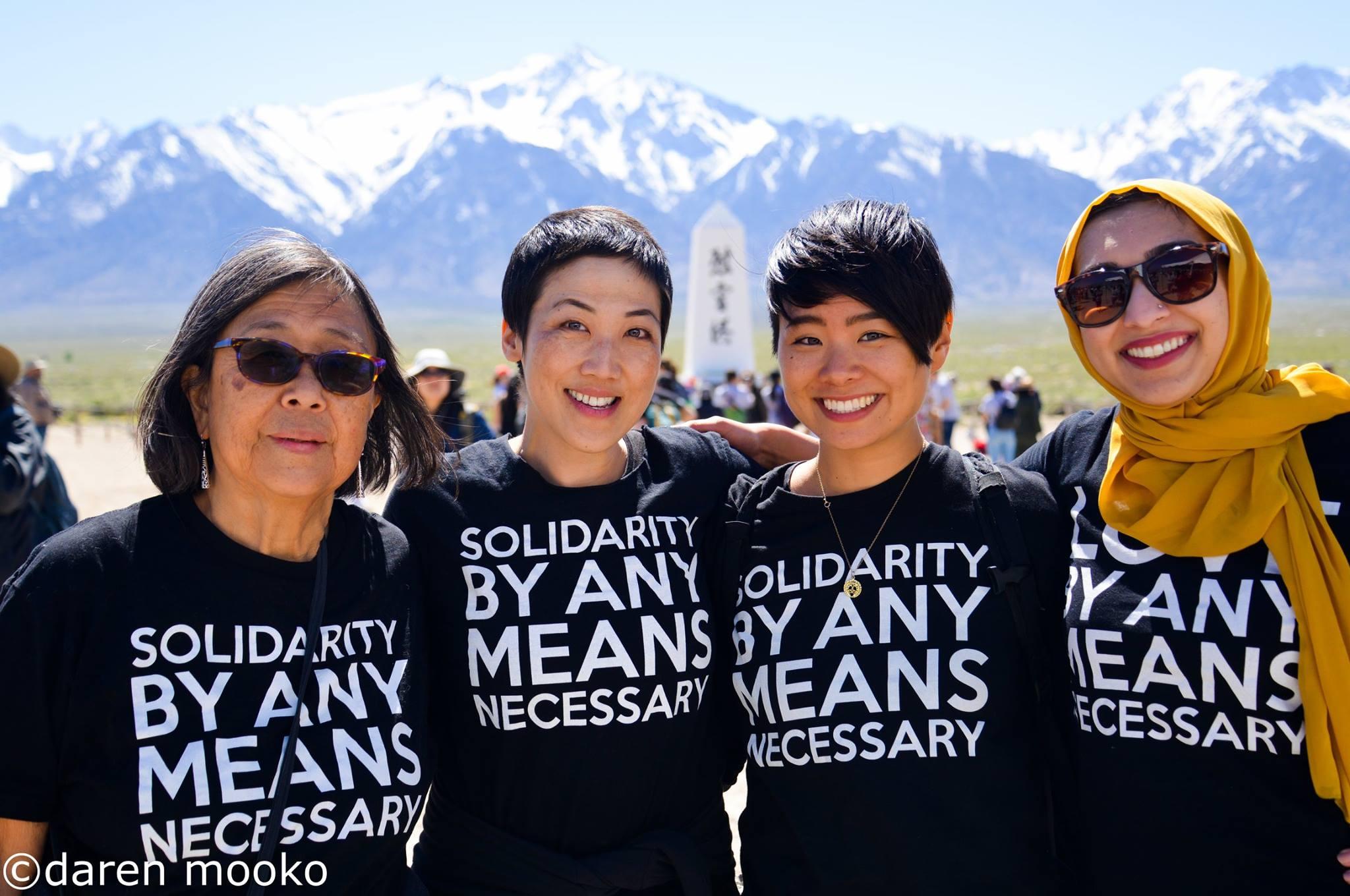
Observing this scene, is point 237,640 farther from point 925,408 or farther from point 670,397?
point 670,397

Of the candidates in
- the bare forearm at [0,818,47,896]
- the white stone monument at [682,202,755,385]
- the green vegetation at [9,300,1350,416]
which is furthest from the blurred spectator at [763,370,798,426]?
the white stone monument at [682,202,755,385]

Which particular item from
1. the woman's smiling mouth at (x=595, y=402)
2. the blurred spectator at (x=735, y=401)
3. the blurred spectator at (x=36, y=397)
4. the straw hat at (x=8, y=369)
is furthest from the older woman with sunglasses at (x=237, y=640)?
the blurred spectator at (x=735, y=401)

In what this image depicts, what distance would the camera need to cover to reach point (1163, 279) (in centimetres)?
210

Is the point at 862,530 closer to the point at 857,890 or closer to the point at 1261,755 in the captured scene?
the point at 857,890

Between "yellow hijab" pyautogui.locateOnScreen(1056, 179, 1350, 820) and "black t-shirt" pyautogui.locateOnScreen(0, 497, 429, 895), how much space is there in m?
1.60

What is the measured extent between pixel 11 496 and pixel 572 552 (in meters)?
3.19

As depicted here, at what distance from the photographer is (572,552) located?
7.20ft

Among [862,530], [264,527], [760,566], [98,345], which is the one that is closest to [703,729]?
[760,566]

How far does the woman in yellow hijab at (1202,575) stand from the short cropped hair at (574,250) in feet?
3.12

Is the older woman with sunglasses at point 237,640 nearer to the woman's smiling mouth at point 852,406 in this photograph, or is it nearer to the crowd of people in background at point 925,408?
the woman's smiling mouth at point 852,406

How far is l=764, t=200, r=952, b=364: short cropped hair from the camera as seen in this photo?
2125 mm

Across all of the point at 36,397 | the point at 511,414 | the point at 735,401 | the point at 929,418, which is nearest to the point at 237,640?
the point at 511,414

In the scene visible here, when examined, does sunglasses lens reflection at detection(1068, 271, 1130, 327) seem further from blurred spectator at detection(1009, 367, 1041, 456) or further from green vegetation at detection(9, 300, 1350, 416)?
blurred spectator at detection(1009, 367, 1041, 456)

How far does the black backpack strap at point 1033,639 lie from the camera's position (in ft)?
6.76
